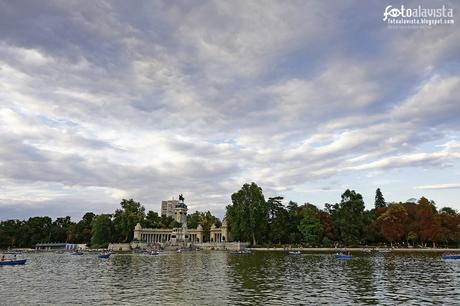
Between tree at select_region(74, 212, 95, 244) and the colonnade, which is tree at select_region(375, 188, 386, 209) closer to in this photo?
the colonnade

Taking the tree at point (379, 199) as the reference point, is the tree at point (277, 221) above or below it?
below

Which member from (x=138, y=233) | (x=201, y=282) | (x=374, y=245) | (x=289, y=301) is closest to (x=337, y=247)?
(x=374, y=245)

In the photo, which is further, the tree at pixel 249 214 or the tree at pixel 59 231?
the tree at pixel 59 231

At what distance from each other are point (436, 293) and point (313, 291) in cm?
935

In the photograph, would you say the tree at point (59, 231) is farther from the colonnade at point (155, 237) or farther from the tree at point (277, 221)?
the tree at point (277, 221)

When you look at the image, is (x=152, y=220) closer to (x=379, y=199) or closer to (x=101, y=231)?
(x=101, y=231)

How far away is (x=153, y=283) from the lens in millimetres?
40406

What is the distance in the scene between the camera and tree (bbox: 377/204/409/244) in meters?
109

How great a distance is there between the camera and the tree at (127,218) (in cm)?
14538

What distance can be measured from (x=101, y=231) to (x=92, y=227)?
25.4ft

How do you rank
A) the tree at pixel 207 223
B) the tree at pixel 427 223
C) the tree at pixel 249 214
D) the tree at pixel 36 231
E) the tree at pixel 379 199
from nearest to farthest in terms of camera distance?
the tree at pixel 427 223 < the tree at pixel 249 214 < the tree at pixel 379 199 < the tree at pixel 207 223 < the tree at pixel 36 231

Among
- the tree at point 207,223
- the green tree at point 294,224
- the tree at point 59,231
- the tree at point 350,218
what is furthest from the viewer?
the tree at point 59,231

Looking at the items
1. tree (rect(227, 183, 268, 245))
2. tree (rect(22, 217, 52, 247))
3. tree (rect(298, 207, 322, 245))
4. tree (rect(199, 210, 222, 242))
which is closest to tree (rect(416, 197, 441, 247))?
tree (rect(298, 207, 322, 245))

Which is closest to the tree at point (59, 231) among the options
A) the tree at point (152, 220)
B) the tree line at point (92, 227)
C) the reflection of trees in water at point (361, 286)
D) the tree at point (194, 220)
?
the tree line at point (92, 227)
